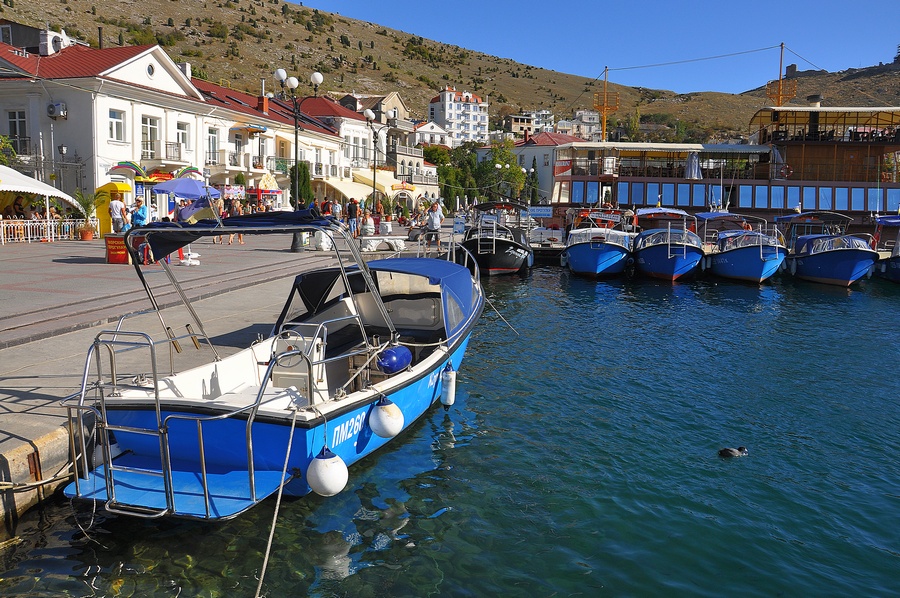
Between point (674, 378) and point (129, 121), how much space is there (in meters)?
31.1

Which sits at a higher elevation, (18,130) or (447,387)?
(18,130)

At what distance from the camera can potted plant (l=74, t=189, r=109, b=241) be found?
97.8ft

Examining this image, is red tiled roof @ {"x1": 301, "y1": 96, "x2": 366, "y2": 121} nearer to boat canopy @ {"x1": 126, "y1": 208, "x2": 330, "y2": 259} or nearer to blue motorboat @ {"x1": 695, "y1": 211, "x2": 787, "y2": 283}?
blue motorboat @ {"x1": 695, "y1": 211, "x2": 787, "y2": 283}

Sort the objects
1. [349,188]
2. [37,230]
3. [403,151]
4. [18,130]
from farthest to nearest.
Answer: [403,151] → [349,188] → [18,130] → [37,230]

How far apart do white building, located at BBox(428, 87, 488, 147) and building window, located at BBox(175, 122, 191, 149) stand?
10857 centimetres

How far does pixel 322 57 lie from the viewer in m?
152

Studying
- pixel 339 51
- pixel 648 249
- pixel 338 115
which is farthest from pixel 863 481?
pixel 339 51

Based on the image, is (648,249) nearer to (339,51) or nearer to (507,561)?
(507,561)

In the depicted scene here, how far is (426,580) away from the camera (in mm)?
6699

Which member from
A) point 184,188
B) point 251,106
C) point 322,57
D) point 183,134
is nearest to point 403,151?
point 251,106

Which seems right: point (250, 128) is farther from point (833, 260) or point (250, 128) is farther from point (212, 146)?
point (833, 260)

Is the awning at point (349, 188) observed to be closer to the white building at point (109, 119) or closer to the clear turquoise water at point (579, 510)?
the white building at point (109, 119)

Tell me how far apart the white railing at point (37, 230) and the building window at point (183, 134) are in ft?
33.3

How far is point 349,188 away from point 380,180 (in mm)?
7500
